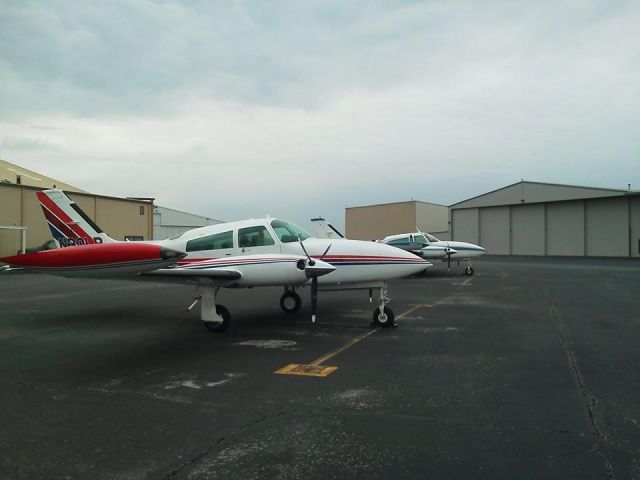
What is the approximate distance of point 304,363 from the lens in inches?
288

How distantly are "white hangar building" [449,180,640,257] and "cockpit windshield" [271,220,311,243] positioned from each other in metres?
40.5

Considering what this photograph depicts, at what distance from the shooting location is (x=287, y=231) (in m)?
11.3

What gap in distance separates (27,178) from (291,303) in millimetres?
41725

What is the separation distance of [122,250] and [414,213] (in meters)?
53.3

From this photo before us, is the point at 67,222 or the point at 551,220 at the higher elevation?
the point at 551,220

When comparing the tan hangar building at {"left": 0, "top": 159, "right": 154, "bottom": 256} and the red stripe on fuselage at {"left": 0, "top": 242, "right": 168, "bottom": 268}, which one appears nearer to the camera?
the red stripe on fuselage at {"left": 0, "top": 242, "right": 168, "bottom": 268}

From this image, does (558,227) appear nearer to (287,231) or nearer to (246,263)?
(287,231)

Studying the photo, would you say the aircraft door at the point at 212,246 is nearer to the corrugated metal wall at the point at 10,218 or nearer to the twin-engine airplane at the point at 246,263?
the twin-engine airplane at the point at 246,263

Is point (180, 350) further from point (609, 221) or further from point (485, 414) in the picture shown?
point (609, 221)

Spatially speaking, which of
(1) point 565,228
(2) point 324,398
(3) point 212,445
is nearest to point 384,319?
(2) point 324,398

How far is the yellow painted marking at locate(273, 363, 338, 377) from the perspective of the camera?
670 centimetres

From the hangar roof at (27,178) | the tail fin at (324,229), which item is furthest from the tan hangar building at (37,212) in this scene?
the tail fin at (324,229)

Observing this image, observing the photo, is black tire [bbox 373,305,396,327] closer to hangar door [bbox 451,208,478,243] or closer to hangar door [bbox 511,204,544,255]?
hangar door [bbox 511,204,544,255]

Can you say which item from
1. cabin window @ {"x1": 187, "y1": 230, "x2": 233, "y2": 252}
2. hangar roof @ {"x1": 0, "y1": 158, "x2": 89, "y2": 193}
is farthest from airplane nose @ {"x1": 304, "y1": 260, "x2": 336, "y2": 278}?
hangar roof @ {"x1": 0, "y1": 158, "x2": 89, "y2": 193}
